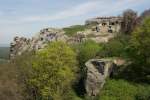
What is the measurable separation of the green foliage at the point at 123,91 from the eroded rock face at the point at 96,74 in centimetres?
169

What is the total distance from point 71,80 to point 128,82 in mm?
8490

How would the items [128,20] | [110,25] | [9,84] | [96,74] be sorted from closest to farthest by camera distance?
1. [9,84]
2. [96,74]
3. [128,20]
4. [110,25]

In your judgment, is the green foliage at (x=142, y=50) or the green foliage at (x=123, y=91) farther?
the green foliage at (x=142, y=50)

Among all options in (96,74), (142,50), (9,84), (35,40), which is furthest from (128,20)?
(9,84)

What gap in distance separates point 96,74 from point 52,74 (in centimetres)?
Answer: 648

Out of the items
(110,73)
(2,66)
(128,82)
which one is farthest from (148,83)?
(2,66)

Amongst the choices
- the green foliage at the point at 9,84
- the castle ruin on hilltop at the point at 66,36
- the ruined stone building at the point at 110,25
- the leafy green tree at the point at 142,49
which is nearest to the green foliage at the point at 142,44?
the leafy green tree at the point at 142,49

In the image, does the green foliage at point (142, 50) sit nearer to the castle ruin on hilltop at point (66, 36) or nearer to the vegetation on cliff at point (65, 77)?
the vegetation on cliff at point (65, 77)

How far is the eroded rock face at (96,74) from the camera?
A: 53.6 meters

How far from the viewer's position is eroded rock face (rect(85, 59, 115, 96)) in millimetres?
53625

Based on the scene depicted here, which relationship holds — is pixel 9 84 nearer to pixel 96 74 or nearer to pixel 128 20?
pixel 96 74

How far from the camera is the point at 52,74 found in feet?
175

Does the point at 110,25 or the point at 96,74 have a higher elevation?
the point at 110,25

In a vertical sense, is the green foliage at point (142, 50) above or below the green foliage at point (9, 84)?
above
